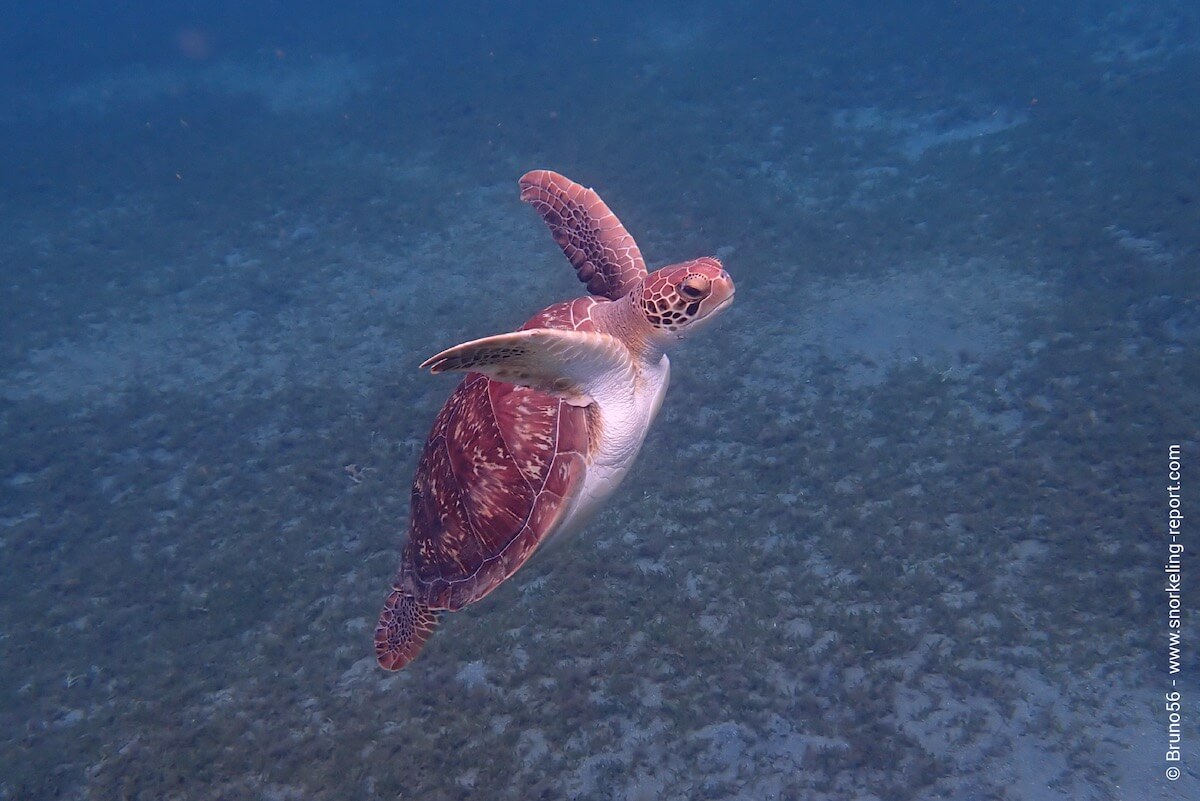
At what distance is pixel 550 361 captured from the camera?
2.05 metres

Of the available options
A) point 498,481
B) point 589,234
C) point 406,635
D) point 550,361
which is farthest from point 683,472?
point 550,361

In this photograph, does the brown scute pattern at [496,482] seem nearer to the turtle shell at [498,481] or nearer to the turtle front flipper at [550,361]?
the turtle shell at [498,481]

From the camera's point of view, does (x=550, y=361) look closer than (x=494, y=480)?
Yes

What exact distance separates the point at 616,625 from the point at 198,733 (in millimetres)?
2173

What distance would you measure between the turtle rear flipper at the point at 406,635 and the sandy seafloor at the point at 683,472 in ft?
1.48

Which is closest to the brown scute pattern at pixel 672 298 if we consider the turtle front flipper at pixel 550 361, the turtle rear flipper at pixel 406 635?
the turtle front flipper at pixel 550 361

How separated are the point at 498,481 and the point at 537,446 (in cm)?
21

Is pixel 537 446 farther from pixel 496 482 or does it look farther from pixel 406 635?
pixel 406 635

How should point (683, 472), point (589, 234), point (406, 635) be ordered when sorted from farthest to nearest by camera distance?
1. point (683, 472)
2. point (589, 234)
3. point (406, 635)

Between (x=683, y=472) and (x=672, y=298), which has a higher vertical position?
(x=672, y=298)

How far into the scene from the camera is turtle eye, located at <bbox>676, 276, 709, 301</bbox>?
2307 mm

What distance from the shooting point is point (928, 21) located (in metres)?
11.2

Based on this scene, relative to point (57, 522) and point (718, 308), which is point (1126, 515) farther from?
point (57, 522)

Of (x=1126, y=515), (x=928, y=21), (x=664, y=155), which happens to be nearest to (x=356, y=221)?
(x=664, y=155)
